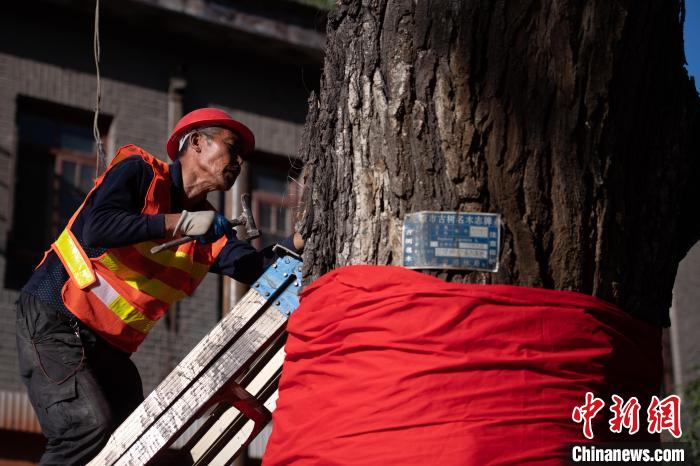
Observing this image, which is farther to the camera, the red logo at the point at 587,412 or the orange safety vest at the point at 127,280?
the orange safety vest at the point at 127,280

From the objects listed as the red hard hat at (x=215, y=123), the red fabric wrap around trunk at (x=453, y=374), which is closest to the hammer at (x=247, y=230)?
the red hard hat at (x=215, y=123)

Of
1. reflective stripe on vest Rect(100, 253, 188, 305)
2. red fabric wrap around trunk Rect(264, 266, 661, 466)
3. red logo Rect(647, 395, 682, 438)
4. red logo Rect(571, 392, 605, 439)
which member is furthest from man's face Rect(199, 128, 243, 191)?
red logo Rect(571, 392, 605, 439)

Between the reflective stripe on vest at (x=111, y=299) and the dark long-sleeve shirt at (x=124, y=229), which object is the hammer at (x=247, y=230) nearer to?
the dark long-sleeve shirt at (x=124, y=229)

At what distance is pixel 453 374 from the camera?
233cm

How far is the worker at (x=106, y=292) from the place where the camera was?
3928 mm

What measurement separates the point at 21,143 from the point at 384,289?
8735 millimetres

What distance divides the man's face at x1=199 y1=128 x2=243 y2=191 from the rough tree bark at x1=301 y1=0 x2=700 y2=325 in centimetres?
182

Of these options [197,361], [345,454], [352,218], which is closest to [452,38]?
[352,218]

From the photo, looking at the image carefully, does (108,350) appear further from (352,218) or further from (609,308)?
(609,308)

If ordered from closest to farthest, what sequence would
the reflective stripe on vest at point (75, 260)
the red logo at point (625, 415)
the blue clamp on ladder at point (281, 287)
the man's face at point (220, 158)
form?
the red logo at point (625, 415) → the blue clamp on ladder at point (281, 287) → the reflective stripe on vest at point (75, 260) → the man's face at point (220, 158)

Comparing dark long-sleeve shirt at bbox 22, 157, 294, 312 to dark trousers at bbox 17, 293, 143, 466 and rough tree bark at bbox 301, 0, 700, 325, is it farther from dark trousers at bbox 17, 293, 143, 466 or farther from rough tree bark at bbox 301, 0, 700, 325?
rough tree bark at bbox 301, 0, 700, 325

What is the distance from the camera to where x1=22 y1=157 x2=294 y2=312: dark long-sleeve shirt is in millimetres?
3924

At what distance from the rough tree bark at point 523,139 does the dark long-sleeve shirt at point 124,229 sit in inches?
47.5

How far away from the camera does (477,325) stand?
7.72 ft
